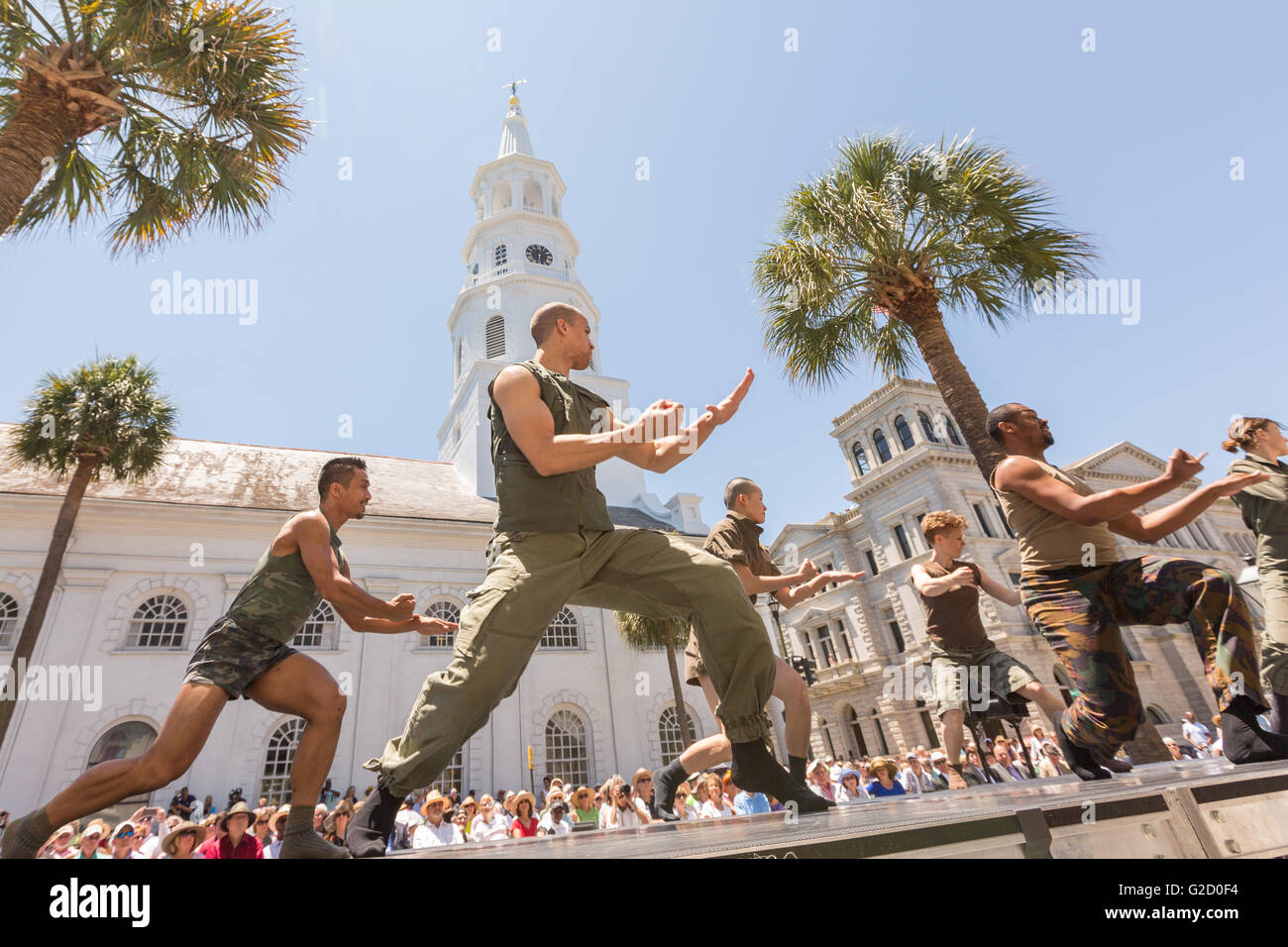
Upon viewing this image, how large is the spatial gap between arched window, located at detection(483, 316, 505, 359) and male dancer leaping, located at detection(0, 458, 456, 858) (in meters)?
29.1

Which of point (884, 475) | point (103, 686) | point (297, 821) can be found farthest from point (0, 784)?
point (884, 475)

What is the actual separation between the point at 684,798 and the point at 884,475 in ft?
102

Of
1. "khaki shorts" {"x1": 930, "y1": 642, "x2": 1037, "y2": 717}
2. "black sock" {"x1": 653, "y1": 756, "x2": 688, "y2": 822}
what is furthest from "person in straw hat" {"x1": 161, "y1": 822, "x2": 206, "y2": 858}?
"khaki shorts" {"x1": 930, "y1": 642, "x2": 1037, "y2": 717}

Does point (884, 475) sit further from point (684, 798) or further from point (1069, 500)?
point (1069, 500)

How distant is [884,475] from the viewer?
38.0m

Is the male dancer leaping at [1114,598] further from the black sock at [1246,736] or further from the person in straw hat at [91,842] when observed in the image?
the person in straw hat at [91,842]

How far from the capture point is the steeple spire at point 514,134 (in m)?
39.1

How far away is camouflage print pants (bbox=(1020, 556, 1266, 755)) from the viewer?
2.90 meters

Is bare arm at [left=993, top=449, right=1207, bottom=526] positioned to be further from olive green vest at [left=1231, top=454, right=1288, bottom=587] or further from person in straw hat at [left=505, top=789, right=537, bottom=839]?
person in straw hat at [left=505, top=789, right=537, bottom=839]

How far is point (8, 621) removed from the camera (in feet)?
56.2

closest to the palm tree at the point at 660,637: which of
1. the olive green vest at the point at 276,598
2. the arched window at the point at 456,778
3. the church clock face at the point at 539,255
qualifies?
the arched window at the point at 456,778

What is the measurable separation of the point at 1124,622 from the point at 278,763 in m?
20.5

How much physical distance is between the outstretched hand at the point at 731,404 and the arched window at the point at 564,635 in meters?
20.1
